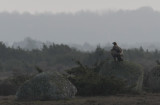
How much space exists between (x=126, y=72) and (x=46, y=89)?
457cm

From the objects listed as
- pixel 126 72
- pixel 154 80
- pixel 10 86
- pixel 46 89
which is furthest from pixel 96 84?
pixel 10 86

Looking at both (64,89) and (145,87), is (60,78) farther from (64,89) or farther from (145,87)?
(145,87)

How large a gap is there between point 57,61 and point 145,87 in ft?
167

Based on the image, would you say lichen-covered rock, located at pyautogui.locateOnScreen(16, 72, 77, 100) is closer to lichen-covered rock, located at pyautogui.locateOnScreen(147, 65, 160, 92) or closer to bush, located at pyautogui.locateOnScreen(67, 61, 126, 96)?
bush, located at pyautogui.locateOnScreen(67, 61, 126, 96)

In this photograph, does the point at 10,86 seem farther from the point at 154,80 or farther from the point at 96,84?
the point at 154,80

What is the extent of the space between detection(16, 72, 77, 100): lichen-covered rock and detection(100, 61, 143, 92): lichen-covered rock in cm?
326

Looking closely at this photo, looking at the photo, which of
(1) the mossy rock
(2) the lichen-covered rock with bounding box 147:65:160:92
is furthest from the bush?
(1) the mossy rock

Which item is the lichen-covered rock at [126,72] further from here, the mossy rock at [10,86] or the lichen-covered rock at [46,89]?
the mossy rock at [10,86]

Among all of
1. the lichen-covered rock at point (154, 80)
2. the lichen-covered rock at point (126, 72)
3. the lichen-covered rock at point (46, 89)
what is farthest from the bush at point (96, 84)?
the lichen-covered rock at point (154, 80)

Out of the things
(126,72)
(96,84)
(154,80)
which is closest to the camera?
(96,84)

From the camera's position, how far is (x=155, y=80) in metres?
18.9

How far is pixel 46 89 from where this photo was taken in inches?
596

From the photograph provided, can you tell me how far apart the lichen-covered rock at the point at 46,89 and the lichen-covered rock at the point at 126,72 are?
10.7 ft

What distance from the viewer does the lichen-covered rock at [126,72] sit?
18.1 metres
